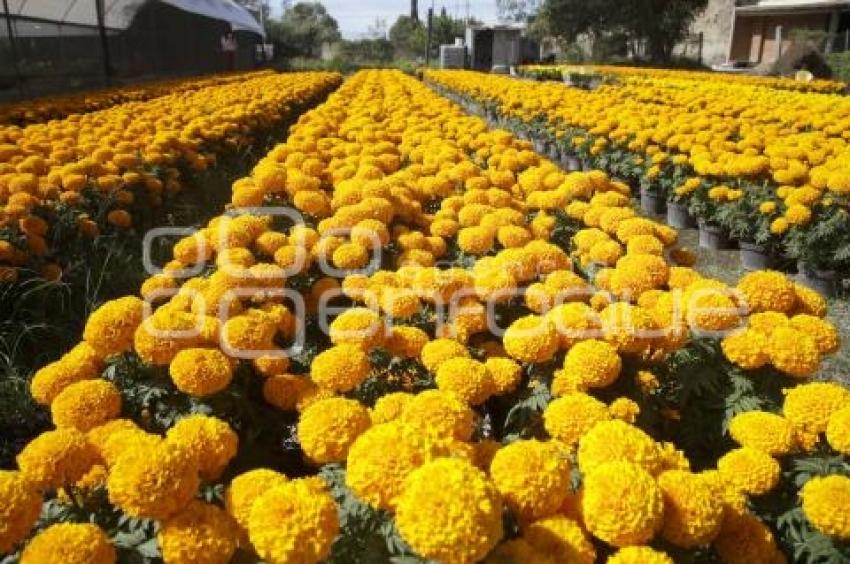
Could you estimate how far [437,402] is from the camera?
181 centimetres

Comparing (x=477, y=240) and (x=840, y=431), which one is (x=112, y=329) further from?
(x=840, y=431)

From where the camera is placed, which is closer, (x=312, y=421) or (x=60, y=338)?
(x=312, y=421)

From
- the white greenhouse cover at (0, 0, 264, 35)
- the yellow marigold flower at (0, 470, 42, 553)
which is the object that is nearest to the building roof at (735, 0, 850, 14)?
the white greenhouse cover at (0, 0, 264, 35)

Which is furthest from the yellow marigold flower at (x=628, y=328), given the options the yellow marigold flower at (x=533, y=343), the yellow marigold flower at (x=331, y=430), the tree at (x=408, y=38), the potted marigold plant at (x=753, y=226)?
the tree at (x=408, y=38)

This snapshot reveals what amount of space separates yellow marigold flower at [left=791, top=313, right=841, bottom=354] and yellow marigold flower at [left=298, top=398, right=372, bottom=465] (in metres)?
1.54

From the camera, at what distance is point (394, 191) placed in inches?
153

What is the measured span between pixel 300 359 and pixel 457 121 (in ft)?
16.4

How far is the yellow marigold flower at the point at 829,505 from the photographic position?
5.11 feet

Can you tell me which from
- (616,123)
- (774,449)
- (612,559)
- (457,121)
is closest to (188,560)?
(612,559)

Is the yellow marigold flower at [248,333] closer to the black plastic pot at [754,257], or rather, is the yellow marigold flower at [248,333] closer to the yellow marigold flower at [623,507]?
the yellow marigold flower at [623,507]

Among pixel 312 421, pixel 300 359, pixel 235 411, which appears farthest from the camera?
pixel 300 359

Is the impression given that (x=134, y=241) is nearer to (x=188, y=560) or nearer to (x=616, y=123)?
(x=188, y=560)

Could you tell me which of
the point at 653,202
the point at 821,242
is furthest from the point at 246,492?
the point at 653,202

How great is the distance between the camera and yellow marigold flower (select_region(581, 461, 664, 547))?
1413 mm
